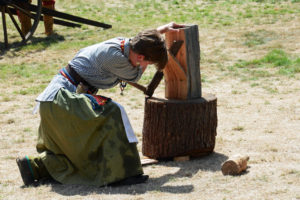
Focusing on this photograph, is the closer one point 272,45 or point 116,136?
point 116,136

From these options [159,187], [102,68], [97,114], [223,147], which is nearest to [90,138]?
[97,114]

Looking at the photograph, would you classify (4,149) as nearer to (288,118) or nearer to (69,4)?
(288,118)

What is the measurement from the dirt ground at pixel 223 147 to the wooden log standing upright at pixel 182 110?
155 mm

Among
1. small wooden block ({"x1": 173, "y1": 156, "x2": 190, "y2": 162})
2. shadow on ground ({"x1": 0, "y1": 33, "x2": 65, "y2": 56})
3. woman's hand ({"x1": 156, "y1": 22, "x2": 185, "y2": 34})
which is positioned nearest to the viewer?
woman's hand ({"x1": 156, "y1": 22, "x2": 185, "y2": 34})

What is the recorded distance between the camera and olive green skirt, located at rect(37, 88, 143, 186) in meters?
3.93

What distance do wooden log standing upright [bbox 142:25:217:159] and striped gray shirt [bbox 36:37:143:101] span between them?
0.65 m

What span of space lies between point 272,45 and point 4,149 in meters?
5.89

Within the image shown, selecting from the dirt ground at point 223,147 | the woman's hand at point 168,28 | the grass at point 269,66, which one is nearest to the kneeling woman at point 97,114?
the dirt ground at point 223,147

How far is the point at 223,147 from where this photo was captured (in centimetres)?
513

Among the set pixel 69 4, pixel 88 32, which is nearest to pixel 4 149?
pixel 88 32

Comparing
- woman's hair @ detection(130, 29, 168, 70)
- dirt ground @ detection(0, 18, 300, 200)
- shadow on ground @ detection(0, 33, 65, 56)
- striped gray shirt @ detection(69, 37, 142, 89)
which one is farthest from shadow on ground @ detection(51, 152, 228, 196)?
shadow on ground @ detection(0, 33, 65, 56)

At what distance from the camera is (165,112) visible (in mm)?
4582

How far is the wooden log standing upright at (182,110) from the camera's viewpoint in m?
4.58

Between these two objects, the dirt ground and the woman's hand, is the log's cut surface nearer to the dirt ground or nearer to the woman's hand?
the dirt ground
